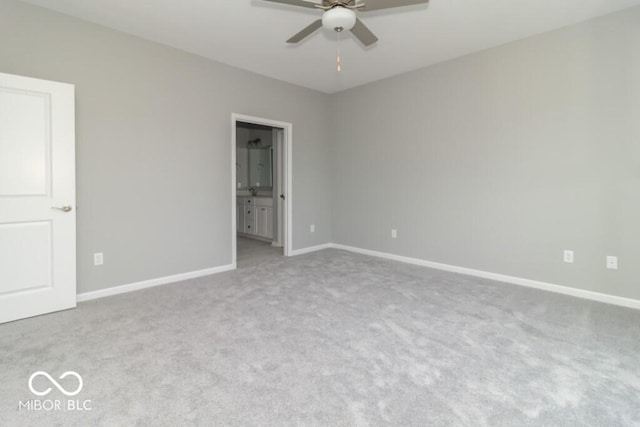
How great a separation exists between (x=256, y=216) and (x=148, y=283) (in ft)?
9.76

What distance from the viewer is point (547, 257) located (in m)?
3.38

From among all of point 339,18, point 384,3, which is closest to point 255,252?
point 339,18

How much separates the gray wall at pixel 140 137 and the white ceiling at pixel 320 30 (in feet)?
0.68

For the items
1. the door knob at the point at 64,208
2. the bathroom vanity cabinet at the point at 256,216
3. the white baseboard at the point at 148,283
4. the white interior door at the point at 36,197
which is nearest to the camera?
the white interior door at the point at 36,197

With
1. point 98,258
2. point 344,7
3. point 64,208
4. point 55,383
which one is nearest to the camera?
point 55,383

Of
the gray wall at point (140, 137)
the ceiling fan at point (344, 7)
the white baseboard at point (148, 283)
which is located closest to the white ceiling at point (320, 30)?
the gray wall at point (140, 137)

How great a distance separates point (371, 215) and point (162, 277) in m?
3.01

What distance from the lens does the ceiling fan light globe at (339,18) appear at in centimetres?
214

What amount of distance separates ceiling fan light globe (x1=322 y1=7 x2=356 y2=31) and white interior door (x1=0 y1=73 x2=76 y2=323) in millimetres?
2278

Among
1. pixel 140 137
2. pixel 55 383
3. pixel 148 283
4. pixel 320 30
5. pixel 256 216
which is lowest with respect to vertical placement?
pixel 55 383

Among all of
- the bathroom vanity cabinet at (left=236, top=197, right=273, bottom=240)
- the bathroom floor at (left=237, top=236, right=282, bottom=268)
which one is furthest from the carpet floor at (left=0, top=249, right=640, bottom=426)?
the bathroom vanity cabinet at (left=236, top=197, right=273, bottom=240)

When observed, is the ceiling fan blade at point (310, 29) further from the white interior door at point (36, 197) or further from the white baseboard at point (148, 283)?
the white baseboard at point (148, 283)

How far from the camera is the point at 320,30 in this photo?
3219 millimetres

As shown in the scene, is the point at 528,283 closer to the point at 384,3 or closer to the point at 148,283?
the point at 384,3
